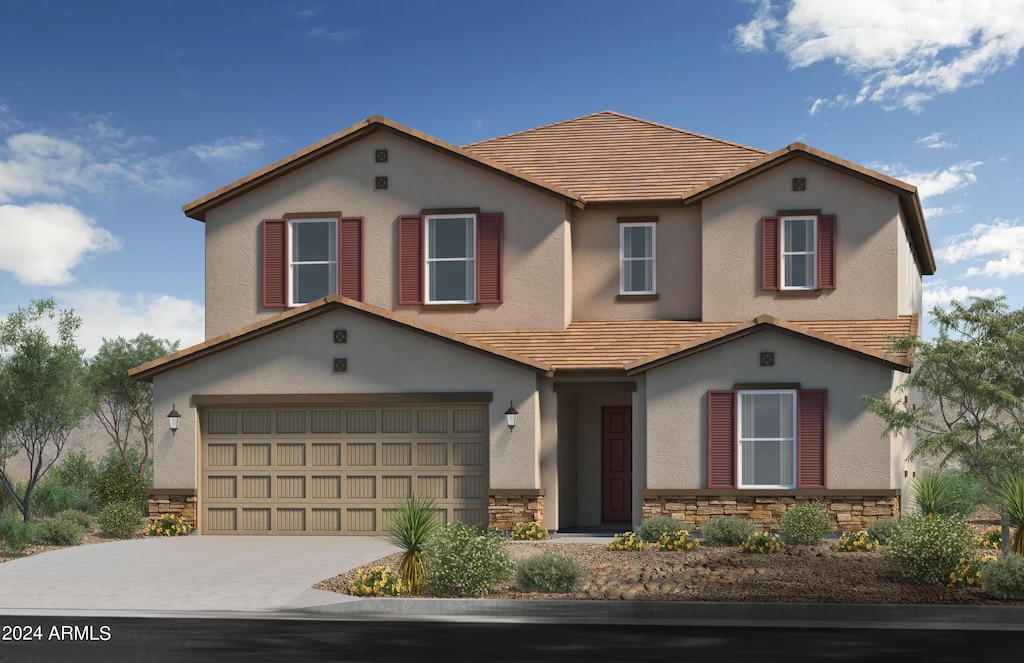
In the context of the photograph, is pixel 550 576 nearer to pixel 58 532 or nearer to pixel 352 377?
pixel 352 377

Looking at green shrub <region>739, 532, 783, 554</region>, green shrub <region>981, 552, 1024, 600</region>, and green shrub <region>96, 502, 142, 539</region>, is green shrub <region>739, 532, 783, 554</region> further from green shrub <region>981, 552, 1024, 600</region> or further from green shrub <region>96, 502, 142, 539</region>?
green shrub <region>96, 502, 142, 539</region>

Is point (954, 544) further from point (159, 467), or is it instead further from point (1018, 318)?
point (159, 467)

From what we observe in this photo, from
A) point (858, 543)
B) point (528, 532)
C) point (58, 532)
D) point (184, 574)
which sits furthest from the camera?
point (528, 532)

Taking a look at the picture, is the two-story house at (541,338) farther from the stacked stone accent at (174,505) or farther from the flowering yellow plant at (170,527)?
the flowering yellow plant at (170,527)

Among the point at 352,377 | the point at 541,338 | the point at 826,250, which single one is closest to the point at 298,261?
the point at 352,377

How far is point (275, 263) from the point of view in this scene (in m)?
25.9

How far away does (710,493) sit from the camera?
22.2 m

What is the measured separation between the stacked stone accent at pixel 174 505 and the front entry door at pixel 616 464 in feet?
26.9

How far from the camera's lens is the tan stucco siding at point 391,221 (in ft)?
82.5

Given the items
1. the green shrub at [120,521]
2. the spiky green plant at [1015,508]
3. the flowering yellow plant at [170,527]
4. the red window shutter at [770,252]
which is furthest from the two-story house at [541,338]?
the spiky green plant at [1015,508]

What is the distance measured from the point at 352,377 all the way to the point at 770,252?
9.13 m

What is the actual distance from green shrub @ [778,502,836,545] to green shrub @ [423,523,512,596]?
615 cm

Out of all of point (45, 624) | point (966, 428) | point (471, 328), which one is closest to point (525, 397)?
point (471, 328)

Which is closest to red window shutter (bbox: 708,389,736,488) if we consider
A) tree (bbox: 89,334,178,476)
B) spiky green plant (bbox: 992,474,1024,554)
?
spiky green plant (bbox: 992,474,1024,554)
